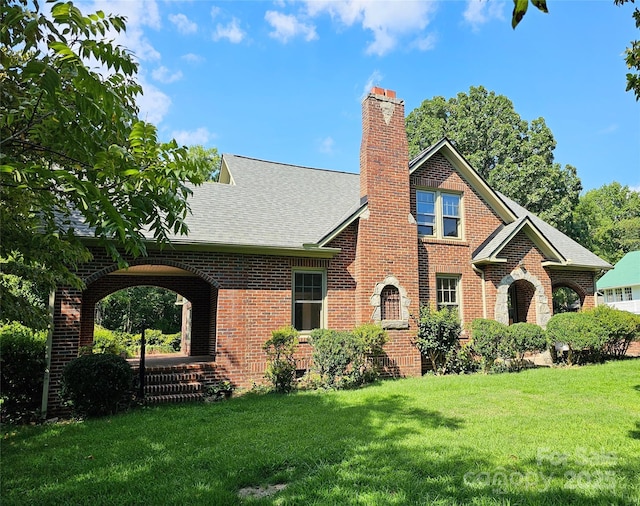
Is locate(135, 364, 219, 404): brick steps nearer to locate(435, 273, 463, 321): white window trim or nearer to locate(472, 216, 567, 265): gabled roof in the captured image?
locate(435, 273, 463, 321): white window trim

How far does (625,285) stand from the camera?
3466 centimetres

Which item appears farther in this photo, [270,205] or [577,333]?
[270,205]

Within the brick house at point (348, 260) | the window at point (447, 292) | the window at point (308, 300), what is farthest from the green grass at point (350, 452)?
the window at point (447, 292)

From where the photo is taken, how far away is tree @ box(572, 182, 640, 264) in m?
45.9

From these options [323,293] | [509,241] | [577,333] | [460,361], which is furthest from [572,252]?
[323,293]

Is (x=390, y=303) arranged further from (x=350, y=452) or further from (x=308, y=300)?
(x=350, y=452)

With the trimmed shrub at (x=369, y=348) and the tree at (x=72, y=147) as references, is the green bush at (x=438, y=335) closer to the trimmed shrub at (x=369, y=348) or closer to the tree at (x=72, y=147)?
the trimmed shrub at (x=369, y=348)

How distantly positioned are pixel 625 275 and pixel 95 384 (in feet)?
133

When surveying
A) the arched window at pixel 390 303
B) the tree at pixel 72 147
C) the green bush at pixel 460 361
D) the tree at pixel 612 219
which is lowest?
the green bush at pixel 460 361

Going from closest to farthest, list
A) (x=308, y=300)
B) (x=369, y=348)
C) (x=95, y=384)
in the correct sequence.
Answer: (x=95, y=384)
(x=369, y=348)
(x=308, y=300)

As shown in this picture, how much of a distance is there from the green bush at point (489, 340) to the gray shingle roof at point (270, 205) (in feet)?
16.8

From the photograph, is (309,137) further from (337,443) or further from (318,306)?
(337,443)

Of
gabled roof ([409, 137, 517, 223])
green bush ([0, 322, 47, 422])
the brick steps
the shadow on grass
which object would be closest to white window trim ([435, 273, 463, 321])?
gabled roof ([409, 137, 517, 223])

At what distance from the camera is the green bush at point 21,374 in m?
8.41
